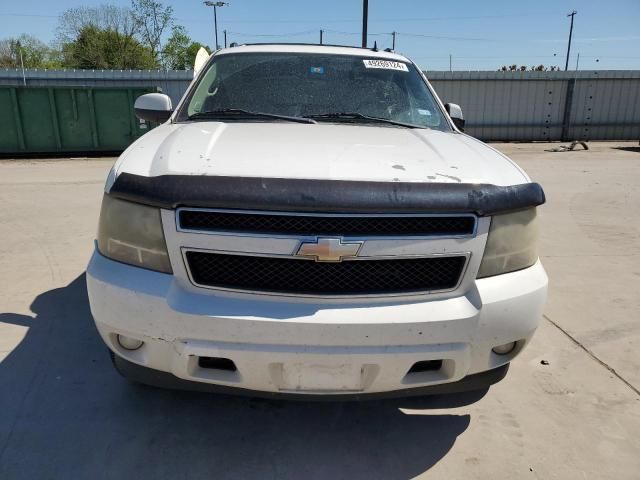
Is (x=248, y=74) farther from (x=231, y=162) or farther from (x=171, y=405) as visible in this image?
(x=171, y=405)

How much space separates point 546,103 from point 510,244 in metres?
20.3

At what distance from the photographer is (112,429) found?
2.30m

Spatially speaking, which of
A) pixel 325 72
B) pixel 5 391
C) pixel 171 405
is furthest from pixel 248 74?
pixel 5 391

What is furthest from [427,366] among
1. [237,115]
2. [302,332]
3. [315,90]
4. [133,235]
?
[315,90]

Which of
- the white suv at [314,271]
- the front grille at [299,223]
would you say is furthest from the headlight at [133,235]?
the front grille at [299,223]

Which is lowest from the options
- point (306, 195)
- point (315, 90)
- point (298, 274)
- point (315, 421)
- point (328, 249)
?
point (315, 421)

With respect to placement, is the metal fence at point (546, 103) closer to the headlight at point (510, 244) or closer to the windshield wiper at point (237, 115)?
the windshield wiper at point (237, 115)

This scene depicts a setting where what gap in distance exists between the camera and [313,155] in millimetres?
2059

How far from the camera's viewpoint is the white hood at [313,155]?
1.91 meters

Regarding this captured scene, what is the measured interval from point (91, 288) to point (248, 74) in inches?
75.4

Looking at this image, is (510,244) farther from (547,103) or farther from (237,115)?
(547,103)

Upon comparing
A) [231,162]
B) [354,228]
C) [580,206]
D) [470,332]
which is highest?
[231,162]

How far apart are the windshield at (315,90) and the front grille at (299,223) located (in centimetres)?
119

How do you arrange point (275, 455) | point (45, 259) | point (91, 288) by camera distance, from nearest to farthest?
point (91, 288) < point (275, 455) < point (45, 259)
